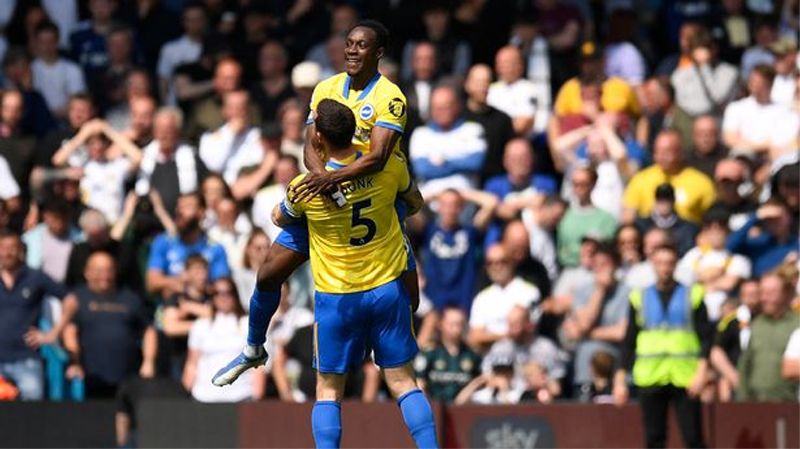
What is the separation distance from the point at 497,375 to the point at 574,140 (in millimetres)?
2938

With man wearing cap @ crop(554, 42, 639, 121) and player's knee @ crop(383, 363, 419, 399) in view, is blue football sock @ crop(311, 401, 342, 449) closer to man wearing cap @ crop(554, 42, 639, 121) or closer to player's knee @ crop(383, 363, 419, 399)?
player's knee @ crop(383, 363, 419, 399)

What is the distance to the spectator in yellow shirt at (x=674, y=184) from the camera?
19.1 metres

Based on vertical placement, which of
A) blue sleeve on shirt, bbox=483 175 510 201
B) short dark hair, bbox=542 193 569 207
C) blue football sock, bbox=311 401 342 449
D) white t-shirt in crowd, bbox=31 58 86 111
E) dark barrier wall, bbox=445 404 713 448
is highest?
white t-shirt in crowd, bbox=31 58 86 111

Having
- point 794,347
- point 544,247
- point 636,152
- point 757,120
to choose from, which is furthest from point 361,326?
point 757,120

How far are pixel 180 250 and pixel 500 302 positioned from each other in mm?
3001

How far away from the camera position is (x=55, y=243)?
63.8 ft

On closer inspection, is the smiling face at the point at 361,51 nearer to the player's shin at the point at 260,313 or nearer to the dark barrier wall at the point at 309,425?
the player's shin at the point at 260,313

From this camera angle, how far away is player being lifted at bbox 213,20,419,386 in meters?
12.2

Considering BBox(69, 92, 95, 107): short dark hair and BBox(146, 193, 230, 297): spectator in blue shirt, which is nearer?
BBox(146, 193, 230, 297): spectator in blue shirt

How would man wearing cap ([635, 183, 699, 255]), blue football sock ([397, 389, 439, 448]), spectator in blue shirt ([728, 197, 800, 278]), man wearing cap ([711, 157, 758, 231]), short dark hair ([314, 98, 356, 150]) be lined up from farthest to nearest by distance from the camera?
man wearing cap ([711, 157, 758, 231]) → man wearing cap ([635, 183, 699, 255]) → spectator in blue shirt ([728, 197, 800, 278]) → blue football sock ([397, 389, 439, 448]) → short dark hair ([314, 98, 356, 150])

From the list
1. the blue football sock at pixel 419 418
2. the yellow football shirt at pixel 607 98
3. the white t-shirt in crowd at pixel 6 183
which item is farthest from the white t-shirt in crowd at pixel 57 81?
the blue football sock at pixel 419 418

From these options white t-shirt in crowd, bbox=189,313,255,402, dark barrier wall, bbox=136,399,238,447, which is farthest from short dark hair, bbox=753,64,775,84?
dark barrier wall, bbox=136,399,238,447

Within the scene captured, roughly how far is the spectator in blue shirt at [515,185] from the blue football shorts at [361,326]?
6.70 metres

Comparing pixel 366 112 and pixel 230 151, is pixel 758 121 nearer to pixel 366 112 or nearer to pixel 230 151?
pixel 230 151
